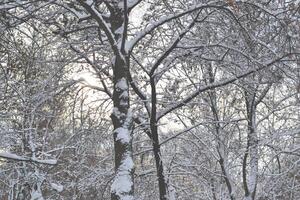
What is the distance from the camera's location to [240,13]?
823cm

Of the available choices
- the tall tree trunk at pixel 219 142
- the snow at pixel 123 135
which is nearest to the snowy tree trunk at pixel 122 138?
the snow at pixel 123 135

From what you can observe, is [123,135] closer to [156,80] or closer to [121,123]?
[121,123]

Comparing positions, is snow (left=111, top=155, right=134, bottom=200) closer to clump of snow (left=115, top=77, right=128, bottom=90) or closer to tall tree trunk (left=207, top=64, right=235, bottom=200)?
clump of snow (left=115, top=77, right=128, bottom=90)

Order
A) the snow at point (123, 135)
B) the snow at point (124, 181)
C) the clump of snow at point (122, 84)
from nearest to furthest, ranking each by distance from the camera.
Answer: the snow at point (124, 181) → the snow at point (123, 135) → the clump of snow at point (122, 84)

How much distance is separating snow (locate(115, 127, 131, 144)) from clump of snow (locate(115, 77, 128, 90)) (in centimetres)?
76

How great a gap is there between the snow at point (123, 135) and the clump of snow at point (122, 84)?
0.76m

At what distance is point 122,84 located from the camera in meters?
8.39

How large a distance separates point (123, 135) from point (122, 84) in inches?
37.4

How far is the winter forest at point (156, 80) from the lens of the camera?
7969mm

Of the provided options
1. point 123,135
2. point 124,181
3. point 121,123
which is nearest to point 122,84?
point 121,123

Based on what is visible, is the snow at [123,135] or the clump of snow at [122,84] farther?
the clump of snow at [122,84]

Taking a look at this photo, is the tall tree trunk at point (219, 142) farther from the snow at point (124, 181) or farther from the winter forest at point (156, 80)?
the snow at point (124, 181)

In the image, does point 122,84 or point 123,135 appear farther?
point 122,84

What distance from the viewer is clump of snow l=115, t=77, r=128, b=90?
8375 mm
